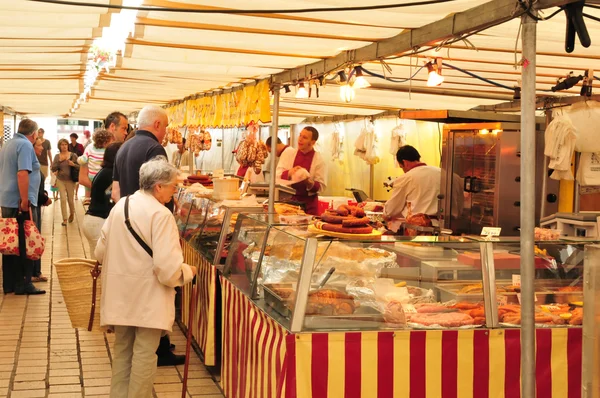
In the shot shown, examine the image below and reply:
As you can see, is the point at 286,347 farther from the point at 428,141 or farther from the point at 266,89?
the point at 428,141

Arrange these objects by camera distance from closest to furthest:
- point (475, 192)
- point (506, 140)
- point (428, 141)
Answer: point (506, 140), point (475, 192), point (428, 141)

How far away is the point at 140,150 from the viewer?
19.1 ft

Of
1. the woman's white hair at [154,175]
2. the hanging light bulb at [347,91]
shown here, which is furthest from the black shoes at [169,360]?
the hanging light bulb at [347,91]

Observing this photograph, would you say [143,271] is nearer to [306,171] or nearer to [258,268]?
[258,268]

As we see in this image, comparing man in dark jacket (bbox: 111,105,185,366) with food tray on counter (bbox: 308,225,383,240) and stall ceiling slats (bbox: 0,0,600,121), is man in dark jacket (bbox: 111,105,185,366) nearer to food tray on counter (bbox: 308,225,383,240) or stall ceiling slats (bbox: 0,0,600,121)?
stall ceiling slats (bbox: 0,0,600,121)

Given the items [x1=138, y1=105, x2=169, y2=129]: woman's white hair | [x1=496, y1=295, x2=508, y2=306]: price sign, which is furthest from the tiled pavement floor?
[x1=496, y1=295, x2=508, y2=306]: price sign

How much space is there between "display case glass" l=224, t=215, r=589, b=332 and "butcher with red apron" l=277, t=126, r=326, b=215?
459 cm

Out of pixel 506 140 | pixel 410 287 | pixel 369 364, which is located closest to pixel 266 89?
pixel 506 140

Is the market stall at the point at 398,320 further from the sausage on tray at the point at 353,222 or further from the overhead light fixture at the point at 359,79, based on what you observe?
the overhead light fixture at the point at 359,79

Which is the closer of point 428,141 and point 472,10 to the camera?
point 472,10

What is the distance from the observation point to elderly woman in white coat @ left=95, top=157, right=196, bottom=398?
4496mm

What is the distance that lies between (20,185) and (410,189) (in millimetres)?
4435

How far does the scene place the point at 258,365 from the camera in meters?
4.55

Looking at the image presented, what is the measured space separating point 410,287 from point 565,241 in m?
1.05
